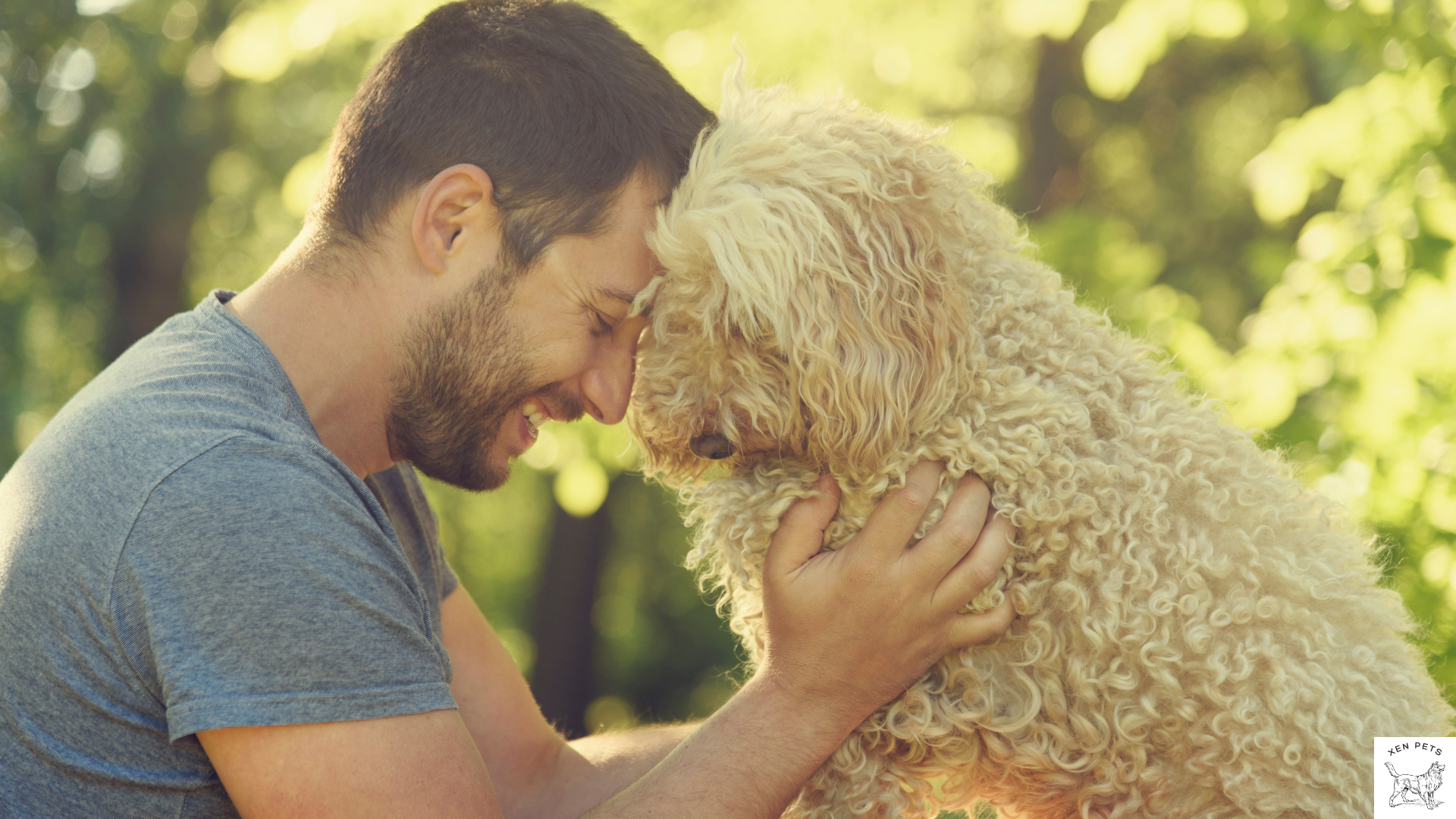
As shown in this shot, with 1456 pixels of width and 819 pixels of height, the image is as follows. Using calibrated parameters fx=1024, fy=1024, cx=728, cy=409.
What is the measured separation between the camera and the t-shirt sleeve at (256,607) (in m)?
1.61

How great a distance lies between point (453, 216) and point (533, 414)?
1.79ft

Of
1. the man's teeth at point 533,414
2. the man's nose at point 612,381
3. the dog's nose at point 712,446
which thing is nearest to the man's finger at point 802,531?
the dog's nose at point 712,446

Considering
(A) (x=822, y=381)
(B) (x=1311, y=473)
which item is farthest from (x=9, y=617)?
(B) (x=1311, y=473)

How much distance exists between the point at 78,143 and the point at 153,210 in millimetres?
843

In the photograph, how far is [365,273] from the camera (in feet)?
7.41

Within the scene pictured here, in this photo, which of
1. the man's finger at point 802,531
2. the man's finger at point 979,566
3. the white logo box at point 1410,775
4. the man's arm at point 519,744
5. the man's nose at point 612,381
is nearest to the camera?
the white logo box at point 1410,775

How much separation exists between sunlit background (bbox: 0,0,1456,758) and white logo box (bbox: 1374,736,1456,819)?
3.53ft

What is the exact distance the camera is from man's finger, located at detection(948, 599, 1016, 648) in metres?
2.04

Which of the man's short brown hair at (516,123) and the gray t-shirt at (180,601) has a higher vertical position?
the man's short brown hair at (516,123)

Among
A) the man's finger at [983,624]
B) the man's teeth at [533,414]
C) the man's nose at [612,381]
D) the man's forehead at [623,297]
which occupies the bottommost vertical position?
the man's finger at [983,624]

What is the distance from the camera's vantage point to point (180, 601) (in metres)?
1.62

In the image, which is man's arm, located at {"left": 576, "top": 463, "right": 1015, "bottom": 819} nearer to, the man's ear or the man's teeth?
the man's teeth

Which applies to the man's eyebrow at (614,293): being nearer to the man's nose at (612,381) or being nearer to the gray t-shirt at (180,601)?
the man's nose at (612,381)

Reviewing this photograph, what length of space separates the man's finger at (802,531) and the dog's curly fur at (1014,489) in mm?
30
